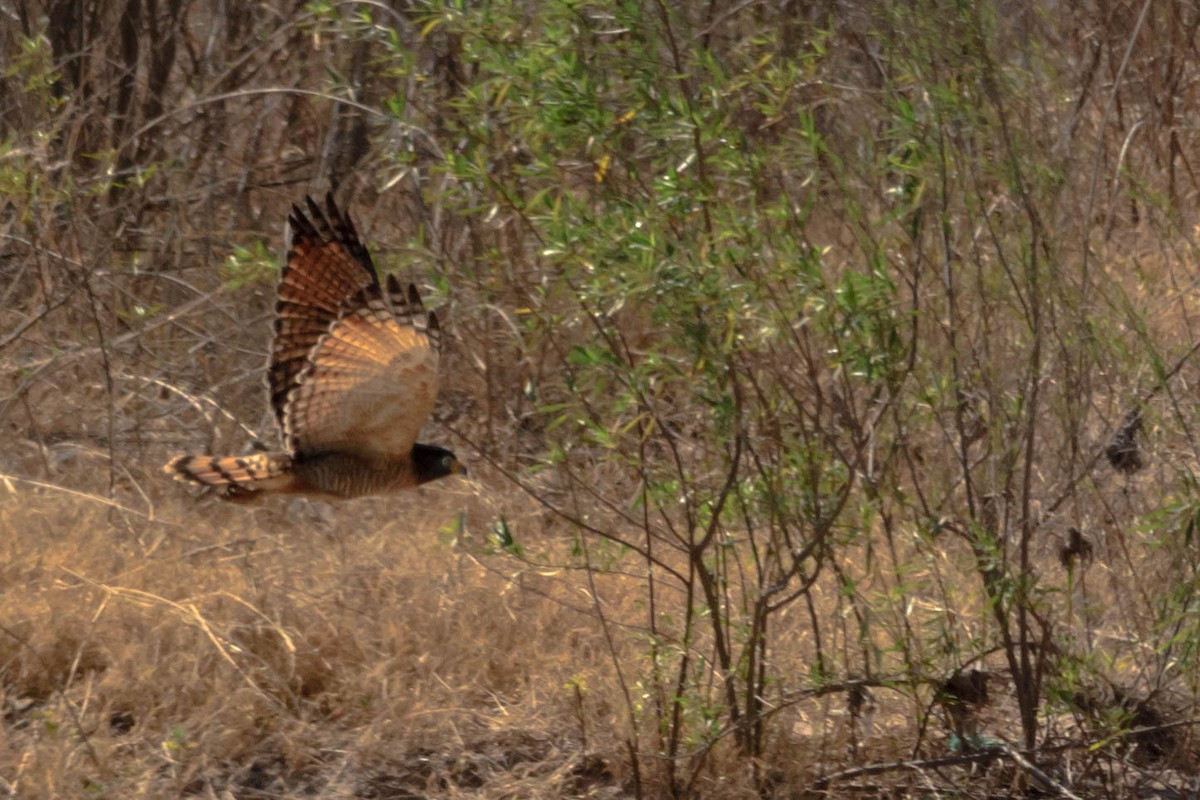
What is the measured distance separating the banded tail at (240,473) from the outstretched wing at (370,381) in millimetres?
114

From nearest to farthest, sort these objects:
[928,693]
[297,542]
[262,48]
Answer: [928,693] < [297,542] < [262,48]

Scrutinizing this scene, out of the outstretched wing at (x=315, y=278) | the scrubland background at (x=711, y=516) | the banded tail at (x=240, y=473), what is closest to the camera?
the scrubland background at (x=711, y=516)

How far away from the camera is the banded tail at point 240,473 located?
14.4 ft

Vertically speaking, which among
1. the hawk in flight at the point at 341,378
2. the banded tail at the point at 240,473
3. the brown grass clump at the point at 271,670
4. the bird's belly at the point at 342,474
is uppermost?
the hawk in flight at the point at 341,378

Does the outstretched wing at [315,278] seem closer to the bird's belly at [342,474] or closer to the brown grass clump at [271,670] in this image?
the bird's belly at [342,474]

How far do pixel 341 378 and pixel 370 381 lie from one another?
3.6 inches

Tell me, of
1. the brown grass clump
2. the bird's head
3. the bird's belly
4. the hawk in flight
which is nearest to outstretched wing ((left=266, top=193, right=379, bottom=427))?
the hawk in flight

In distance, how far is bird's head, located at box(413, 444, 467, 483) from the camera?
439 cm

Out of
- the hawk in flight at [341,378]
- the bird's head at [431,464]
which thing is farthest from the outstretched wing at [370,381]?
the bird's head at [431,464]

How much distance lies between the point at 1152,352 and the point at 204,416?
362 centimetres

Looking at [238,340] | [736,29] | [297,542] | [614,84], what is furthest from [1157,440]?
[238,340]

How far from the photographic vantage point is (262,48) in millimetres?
7445

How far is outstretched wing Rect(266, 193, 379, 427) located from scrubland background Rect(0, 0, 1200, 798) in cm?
9

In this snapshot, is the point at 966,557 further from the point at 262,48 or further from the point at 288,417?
the point at 262,48
